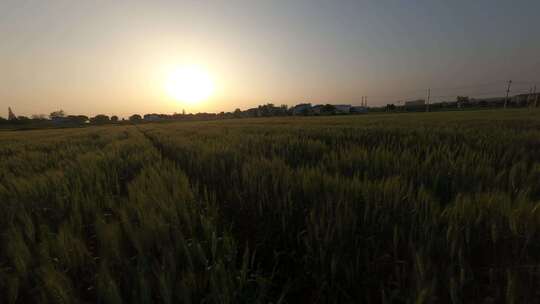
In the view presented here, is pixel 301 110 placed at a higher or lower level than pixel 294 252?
higher

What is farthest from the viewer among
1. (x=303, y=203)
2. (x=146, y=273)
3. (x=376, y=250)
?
(x=303, y=203)

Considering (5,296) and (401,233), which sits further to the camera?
(401,233)

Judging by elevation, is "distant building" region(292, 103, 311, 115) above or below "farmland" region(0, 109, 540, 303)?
above

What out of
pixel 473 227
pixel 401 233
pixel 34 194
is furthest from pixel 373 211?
Answer: pixel 34 194

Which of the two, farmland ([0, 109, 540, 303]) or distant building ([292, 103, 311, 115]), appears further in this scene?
distant building ([292, 103, 311, 115])

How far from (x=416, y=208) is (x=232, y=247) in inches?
30.1

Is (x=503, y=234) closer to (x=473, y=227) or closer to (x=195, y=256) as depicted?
(x=473, y=227)

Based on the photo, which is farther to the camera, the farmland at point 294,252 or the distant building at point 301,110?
the distant building at point 301,110

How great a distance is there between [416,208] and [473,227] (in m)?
0.18

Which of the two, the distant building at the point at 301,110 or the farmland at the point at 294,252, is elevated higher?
the distant building at the point at 301,110

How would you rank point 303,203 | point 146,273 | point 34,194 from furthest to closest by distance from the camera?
point 34,194
point 303,203
point 146,273

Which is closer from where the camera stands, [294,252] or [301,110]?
[294,252]

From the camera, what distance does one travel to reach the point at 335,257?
0.70 metres

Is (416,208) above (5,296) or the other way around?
above
